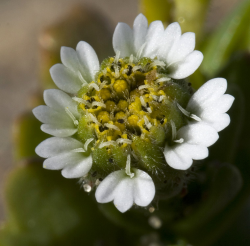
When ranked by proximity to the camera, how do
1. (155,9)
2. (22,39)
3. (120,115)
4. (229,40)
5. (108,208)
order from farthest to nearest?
(22,39), (229,40), (155,9), (108,208), (120,115)

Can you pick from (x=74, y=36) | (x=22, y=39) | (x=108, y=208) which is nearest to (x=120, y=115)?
(x=108, y=208)

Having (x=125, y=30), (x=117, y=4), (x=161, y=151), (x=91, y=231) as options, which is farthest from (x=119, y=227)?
(x=117, y=4)

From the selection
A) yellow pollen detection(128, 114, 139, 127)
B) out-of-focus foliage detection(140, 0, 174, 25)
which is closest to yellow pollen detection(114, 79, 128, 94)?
yellow pollen detection(128, 114, 139, 127)

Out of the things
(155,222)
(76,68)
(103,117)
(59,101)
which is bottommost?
(155,222)

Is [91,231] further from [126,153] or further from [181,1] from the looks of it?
[181,1]

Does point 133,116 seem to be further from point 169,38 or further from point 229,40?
point 229,40

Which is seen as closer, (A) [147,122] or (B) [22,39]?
(A) [147,122]
